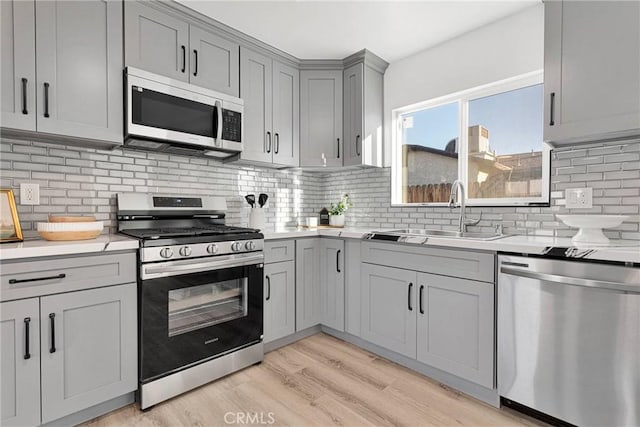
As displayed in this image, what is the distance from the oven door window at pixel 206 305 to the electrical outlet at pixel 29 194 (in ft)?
3.27

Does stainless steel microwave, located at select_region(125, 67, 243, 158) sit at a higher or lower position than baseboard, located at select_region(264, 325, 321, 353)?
higher

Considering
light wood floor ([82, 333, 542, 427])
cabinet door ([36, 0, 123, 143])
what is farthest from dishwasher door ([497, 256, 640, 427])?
cabinet door ([36, 0, 123, 143])

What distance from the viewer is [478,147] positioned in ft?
8.65

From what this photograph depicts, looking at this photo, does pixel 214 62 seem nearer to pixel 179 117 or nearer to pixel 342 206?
pixel 179 117

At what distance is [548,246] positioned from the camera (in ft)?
5.28

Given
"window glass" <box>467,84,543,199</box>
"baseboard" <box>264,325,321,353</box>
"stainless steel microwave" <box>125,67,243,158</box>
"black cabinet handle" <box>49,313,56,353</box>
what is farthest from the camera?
"baseboard" <box>264,325,321,353</box>

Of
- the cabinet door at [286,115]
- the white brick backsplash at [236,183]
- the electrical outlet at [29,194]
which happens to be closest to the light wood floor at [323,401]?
the white brick backsplash at [236,183]

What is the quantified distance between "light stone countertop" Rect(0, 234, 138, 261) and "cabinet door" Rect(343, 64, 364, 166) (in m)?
1.95

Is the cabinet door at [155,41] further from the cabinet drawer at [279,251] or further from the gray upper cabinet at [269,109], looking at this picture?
the cabinet drawer at [279,251]

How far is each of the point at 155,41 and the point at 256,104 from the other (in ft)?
2.78

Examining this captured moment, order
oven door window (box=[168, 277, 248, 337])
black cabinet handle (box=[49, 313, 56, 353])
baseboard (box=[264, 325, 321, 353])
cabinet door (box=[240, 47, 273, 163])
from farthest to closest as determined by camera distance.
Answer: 1. cabinet door (box=[240, 47, 273, 163])
2. baseboard (box=[264, 325, 321, 353])
3. oven door window (box=[168, 277, 248, 337])
4. black cabinet handle (box=[49, 313, 56, 353])

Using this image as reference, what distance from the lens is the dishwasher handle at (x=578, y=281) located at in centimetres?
141

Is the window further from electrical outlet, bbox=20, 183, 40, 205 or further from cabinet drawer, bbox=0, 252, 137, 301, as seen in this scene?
electrical outlet, bbox=20, 183, 40, 205

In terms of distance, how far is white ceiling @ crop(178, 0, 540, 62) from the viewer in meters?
2.19
